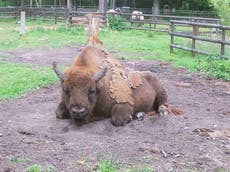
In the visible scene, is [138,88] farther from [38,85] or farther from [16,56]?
[16,56]

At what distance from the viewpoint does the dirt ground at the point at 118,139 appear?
5527mm

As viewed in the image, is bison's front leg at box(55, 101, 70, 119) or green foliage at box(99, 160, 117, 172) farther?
bison's front leg at box(55, 101, 70, 119)

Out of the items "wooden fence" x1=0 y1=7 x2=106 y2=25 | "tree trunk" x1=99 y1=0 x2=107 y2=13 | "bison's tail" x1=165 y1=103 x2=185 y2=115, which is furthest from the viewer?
"wooden fence" x1=0 y1=7 x2=106 y2=25

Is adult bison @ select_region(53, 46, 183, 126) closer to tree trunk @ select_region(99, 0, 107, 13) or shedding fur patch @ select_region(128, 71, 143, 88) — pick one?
shedding fur patch @ select_region(128, 71, 143, 88)

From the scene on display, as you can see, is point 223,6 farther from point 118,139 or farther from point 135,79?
point 118,139

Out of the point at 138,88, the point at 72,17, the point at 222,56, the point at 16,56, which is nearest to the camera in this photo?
the point at 138,88

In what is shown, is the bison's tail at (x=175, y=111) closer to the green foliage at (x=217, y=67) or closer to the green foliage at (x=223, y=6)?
the green foliage at (x=217, y=67)

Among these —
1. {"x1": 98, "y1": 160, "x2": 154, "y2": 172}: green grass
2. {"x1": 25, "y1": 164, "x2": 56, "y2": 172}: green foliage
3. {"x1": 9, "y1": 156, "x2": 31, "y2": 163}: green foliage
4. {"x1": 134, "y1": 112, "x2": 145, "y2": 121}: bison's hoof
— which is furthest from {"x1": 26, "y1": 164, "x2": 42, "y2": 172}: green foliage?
{"x1": 134, "y1": 112, "x2": 145, "y2": 121}: bison's hoof

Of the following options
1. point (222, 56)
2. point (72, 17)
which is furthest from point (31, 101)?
point (72, 17)

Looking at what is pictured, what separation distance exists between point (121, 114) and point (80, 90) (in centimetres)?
75

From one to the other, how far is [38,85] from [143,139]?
4751 mm

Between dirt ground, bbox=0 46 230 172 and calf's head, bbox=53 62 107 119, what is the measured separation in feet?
0.93

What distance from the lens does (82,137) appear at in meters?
6.52

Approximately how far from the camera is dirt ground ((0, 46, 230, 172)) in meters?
5.53
